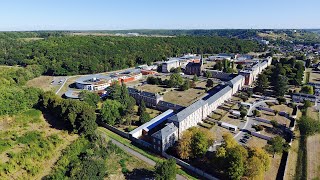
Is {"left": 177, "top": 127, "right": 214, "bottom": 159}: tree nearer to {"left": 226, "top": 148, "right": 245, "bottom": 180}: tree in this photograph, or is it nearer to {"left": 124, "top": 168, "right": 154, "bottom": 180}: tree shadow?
{"left": 226, "top": 148, "right": 245, "bottom": 180}: tree

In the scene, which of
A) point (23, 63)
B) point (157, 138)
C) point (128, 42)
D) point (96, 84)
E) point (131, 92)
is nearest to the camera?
point (157, 138)

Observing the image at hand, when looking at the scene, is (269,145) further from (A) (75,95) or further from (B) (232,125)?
(A) (75,95)

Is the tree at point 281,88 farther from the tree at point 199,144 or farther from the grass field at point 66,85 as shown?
the grass field at point 66,85

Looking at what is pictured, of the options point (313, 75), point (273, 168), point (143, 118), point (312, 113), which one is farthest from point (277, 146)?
point (313, 75)

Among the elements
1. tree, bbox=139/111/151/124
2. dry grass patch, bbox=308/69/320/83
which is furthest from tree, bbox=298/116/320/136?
dry grass patch, bbox=308/69/320/83

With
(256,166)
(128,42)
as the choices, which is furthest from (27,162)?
(128,42)

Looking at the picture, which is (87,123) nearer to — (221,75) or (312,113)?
(312,113)
